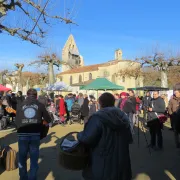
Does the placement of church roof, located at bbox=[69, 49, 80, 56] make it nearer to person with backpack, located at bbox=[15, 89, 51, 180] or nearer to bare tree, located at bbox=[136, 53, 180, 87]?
bare tree, located at bbox=[136, 53, 180, 87]

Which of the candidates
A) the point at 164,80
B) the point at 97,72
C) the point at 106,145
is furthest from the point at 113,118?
the point at 97,72

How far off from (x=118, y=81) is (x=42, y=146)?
51225mm

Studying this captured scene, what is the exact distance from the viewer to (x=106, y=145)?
2.92 metres

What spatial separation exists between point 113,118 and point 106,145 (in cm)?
32

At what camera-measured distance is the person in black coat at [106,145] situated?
114 inches

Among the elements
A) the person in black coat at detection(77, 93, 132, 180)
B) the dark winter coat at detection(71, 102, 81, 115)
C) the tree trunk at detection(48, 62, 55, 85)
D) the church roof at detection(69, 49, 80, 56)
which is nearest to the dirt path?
the person in black coat at detection(77, 93, 132, 180)

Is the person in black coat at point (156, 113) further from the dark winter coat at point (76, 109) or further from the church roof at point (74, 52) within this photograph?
the church roof at point (74, 52)

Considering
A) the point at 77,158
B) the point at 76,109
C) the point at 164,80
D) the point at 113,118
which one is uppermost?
the point at 164,80

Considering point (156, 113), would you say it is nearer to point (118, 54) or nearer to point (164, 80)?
point (164, 80)

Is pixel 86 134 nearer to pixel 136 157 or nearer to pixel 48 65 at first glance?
pixel 136 157

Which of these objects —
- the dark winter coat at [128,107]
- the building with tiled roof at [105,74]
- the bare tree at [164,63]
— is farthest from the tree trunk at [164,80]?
the building with tiled roof at [105,74]

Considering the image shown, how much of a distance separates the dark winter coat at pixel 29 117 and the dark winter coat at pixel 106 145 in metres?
1.74

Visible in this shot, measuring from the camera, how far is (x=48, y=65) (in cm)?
3288

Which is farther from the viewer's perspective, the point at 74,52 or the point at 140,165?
the point at 74,52
